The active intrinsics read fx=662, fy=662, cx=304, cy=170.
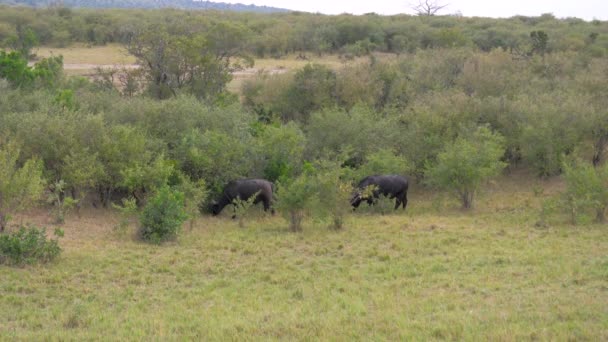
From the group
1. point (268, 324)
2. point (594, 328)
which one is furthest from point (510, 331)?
point (268, 324)

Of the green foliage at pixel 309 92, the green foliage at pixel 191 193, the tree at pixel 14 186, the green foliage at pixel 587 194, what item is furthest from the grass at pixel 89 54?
Answer: the green foliage at pixel 587 194

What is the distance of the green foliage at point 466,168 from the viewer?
1989 centimetres

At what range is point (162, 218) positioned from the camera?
15.5 meters

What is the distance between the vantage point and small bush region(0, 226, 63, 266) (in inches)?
504

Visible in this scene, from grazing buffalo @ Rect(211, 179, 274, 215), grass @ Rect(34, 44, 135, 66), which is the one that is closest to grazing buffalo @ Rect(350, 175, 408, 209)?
grazing buffalo @ Rect(211, 179, 274, 215)

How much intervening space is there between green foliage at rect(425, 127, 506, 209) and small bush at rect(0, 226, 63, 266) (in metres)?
11.7

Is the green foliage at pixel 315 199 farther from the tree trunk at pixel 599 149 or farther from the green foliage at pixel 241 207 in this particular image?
the tree trunk at pixel 599 149

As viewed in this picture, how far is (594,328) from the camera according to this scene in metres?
8.88

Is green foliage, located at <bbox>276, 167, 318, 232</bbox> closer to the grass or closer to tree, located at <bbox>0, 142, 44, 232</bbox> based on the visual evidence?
tree, located at <bbox>0, 142, 44, 232</bbox>

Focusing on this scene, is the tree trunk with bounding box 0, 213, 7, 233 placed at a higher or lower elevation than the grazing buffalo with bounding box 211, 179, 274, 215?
higher

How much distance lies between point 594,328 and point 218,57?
86.0 ft

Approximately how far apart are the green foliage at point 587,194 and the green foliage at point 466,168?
8.41ft

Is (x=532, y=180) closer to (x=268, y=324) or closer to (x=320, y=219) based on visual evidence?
(x=320, y=219)

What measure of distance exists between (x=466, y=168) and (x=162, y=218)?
929 cm
